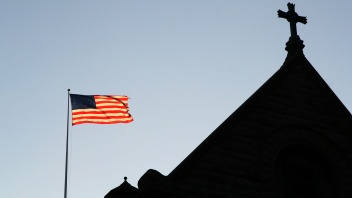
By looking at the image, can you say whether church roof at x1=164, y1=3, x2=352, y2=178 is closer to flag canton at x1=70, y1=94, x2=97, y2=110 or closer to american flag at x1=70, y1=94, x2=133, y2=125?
american flag at x1=70, y1=94, x2=133, y2=125

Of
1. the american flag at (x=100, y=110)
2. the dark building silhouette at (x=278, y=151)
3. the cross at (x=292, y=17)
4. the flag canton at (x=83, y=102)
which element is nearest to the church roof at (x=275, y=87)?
the dark building silhouette at (x=278, y=151)

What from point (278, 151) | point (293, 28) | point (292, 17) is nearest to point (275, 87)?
point (278, 151)

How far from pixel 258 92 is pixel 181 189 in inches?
138

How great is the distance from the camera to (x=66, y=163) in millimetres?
21859

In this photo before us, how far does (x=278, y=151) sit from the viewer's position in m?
16.6

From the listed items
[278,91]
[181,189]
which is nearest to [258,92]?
[278,91]

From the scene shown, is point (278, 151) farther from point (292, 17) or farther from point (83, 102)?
point (83, 102)

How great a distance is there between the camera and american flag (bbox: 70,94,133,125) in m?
23.3

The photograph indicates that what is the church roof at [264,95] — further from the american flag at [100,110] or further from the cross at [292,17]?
the american flag at [100,110]

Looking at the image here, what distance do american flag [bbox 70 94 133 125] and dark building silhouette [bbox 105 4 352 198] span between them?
6.96 m

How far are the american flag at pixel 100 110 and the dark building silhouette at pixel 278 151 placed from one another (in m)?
6.96

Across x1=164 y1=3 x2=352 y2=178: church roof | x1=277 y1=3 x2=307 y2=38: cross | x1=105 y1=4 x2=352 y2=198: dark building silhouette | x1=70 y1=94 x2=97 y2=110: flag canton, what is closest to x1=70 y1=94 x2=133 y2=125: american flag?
x1=70 y1=94 x2=97 y2=110: flag canton

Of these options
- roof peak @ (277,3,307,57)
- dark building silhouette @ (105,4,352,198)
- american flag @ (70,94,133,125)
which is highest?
roof peak @ (277,3,307,57)

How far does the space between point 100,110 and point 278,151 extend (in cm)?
840
